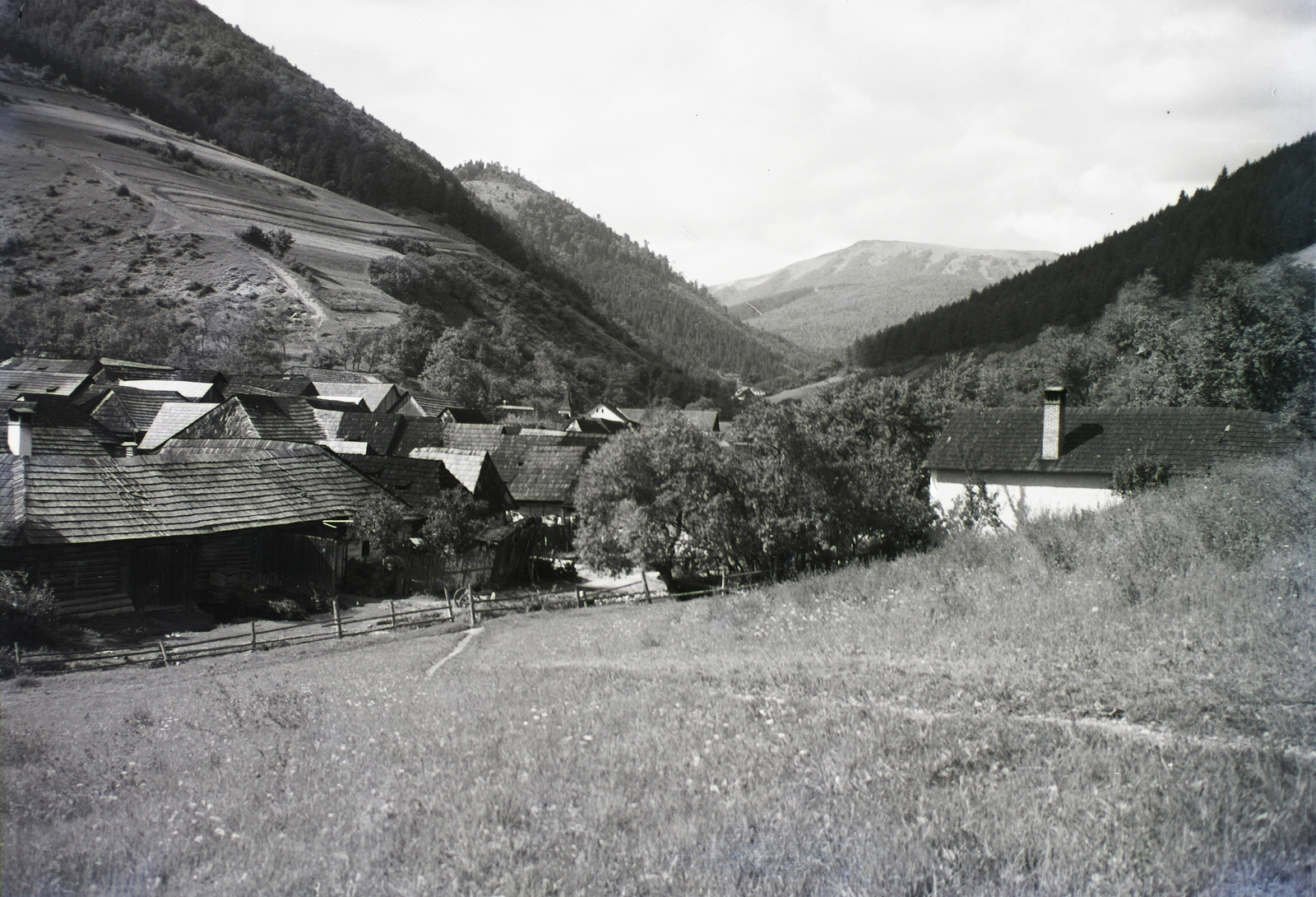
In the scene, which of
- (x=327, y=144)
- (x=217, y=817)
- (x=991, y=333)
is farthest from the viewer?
(x=327, y=144)

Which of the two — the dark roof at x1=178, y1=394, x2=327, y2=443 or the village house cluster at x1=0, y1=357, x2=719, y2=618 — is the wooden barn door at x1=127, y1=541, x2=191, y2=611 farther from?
the dark roof at x1=178, y1=394, x2=327, y2=443

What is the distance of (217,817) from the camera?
621cm

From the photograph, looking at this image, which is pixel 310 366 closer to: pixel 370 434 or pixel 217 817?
pixel 370 434

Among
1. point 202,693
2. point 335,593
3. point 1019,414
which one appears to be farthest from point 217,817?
point 1019,414

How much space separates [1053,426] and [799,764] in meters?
25.2

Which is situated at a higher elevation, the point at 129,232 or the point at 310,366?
the point at 129,232

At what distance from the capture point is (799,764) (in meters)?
6.30

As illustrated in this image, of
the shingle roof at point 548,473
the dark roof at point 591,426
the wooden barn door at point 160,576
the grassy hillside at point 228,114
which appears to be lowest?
the wooden barn door at point 160,576

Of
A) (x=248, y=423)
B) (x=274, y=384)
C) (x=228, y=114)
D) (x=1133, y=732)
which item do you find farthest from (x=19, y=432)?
(x=228, y=114)

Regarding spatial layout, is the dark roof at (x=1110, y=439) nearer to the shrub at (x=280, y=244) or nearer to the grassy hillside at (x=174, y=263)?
the grassy hillside at (x=174, y=263)

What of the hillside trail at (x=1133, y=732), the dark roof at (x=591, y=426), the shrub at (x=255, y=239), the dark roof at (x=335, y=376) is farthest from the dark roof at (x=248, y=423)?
the shrub at (x=255, y=239)

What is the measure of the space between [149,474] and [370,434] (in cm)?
2201

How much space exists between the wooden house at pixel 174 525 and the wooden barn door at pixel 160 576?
27mm

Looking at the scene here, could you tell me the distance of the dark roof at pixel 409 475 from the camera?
96.7 ft
